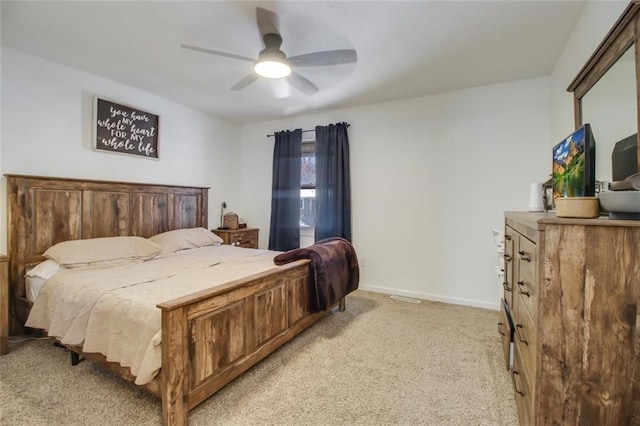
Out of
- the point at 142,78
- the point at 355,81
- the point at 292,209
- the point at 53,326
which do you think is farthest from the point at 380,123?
the point at 53,326

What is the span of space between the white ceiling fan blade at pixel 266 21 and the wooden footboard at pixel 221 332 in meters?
1.75

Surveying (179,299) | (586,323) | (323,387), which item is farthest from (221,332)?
(586,323)

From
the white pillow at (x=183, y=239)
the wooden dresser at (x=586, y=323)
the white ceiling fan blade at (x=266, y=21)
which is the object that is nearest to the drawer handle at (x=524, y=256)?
the wooden dresser at (x=586, y=323)

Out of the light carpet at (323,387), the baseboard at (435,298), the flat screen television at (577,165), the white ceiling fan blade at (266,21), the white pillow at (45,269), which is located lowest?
the light carpet at (323,387)

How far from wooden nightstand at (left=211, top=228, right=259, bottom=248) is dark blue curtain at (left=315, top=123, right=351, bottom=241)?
1.06 meters

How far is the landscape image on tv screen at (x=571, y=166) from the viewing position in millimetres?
1336

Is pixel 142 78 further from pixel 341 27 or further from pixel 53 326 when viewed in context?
pixel 53 326

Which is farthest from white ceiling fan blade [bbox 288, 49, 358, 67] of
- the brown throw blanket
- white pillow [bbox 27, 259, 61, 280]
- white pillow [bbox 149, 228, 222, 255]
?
white pillow [bbox 27, 259, 61, 280]

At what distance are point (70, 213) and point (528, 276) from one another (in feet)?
11.8

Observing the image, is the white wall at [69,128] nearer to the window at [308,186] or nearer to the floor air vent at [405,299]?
the window at [308,186]

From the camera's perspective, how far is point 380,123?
3857 millimetres

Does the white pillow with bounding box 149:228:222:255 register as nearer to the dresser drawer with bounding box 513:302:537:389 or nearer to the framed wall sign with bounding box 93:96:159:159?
the framed wall sign with bounding box 93:96:159:159

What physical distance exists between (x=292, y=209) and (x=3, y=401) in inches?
129

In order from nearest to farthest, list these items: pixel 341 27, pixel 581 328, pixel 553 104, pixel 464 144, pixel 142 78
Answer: pixel 581 328, pixel 341 27, pixel 553 104, pixel 142 78, pixel 464 144
